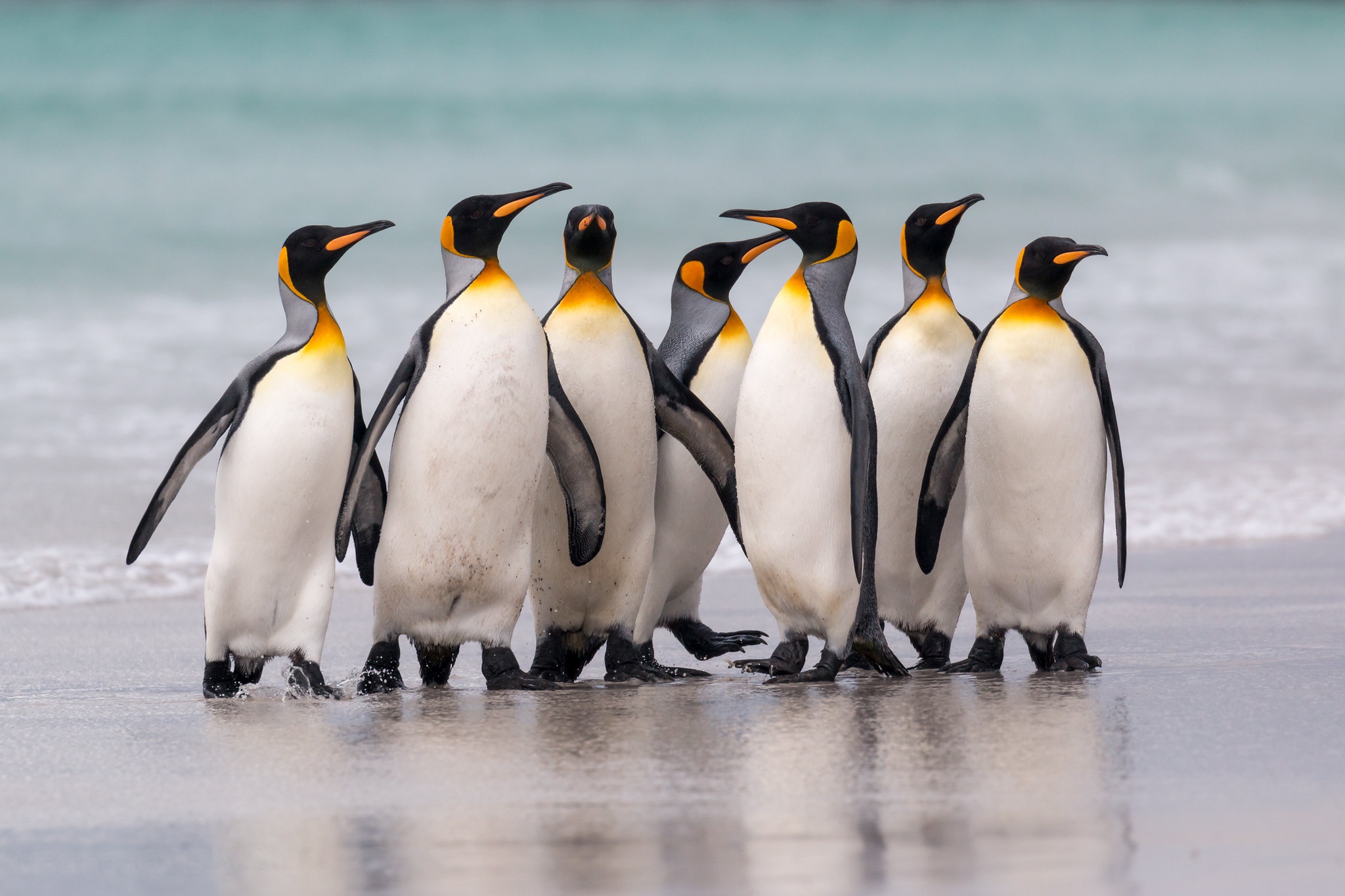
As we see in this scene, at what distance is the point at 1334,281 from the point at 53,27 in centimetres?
2002

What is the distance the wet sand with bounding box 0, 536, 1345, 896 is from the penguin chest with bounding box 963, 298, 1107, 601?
33cm

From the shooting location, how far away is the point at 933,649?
5.01 m

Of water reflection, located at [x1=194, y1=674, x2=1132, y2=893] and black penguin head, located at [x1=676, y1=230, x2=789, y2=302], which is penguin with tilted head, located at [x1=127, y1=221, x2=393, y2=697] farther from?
black penguin head, located at [x1=676, y1=230, x2=789, y2=302]

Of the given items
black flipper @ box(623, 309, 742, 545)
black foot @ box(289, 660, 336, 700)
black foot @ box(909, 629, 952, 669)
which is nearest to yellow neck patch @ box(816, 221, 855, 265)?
black flipper @ box(623, 309, 742, 545)

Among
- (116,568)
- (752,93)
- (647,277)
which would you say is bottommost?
(116,568)

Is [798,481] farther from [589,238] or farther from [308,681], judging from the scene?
[308,681]

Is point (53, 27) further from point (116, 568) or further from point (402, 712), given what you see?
point (402, 712)

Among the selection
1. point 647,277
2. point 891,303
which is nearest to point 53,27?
point 647,277

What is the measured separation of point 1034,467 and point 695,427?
1005mm

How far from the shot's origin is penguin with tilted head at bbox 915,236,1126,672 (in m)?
4.63

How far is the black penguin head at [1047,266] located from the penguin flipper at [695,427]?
99 cm

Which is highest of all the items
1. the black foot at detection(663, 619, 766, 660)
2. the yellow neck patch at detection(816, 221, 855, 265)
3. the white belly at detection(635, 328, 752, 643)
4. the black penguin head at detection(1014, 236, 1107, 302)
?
the yellow neck patch at detection(816, 221, 855, 265)

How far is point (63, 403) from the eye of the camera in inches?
460

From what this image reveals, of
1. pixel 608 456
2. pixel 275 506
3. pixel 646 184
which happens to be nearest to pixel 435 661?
pixel 275 506
